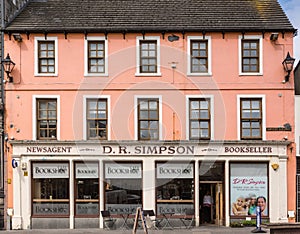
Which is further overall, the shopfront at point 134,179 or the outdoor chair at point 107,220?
the shopfront at point 134,179

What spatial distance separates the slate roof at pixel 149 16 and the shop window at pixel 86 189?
6.02m

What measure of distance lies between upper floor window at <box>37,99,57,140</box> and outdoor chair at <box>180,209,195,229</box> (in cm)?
662

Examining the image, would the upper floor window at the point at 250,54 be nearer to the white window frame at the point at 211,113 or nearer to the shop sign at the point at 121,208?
the white window frame at the point at 211,113

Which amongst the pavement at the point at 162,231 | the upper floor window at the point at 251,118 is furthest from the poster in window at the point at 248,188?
the upper floor window at the point at 251,118

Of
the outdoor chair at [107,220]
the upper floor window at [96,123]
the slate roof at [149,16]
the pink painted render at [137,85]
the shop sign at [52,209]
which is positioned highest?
the slate roof at [149,16]

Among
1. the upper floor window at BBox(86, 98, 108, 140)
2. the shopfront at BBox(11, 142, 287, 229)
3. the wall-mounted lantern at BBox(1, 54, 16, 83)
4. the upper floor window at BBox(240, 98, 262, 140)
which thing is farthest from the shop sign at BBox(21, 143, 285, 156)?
the wall-mounted lantern at BBox(1, 54, 16, 83)

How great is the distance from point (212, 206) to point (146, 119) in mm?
4992

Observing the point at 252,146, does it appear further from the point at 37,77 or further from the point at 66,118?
the point at 37,77

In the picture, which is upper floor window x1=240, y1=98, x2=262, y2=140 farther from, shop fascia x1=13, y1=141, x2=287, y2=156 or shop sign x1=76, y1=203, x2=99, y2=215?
shop sign x1=76, y1=203, x2=99, y2=215

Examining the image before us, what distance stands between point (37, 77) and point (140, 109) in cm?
473

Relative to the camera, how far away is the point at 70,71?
68.4 feet

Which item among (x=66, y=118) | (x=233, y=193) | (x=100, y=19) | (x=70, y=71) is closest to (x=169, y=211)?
(x=233, y=193)

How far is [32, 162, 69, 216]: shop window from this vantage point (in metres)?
20.6

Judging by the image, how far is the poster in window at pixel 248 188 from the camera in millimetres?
20562
